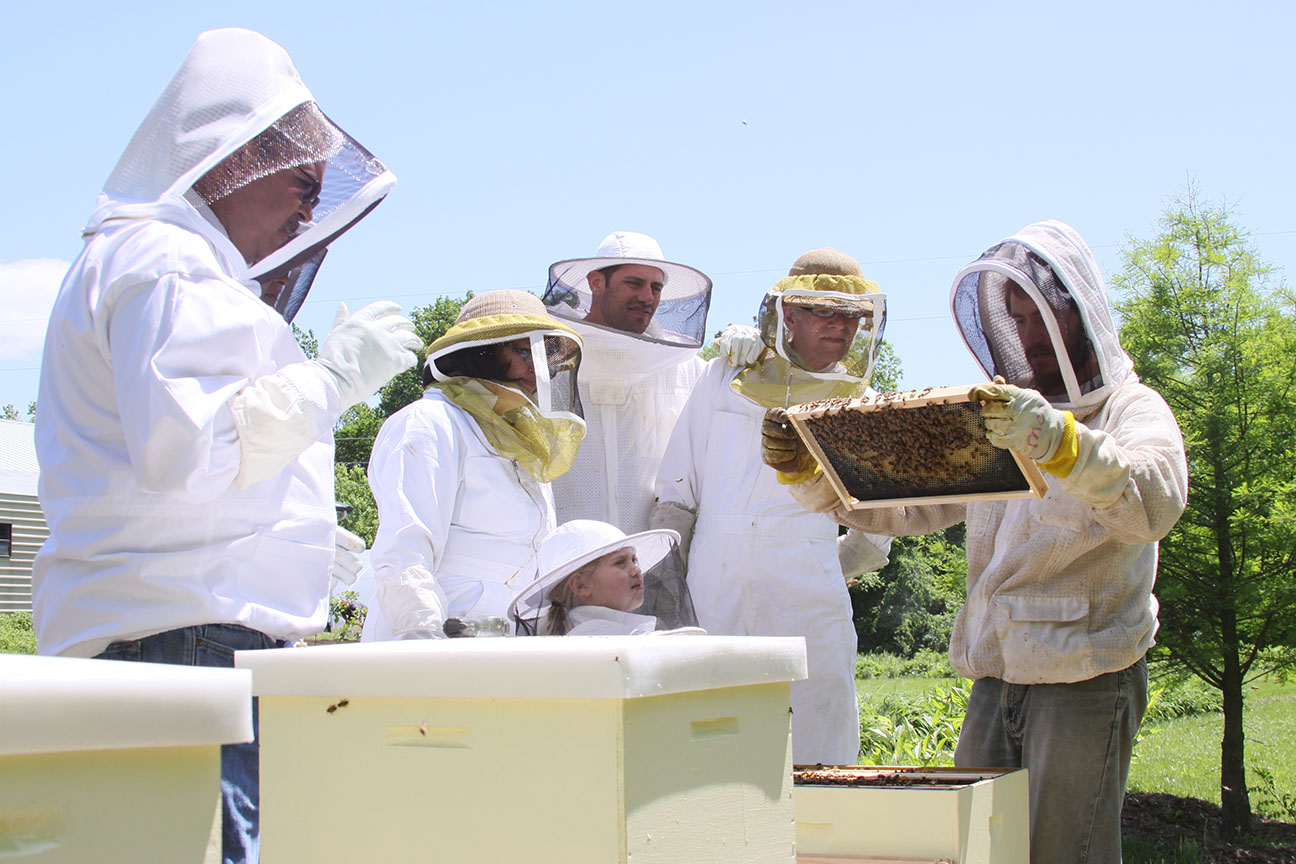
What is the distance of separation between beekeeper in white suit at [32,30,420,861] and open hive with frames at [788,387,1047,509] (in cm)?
127

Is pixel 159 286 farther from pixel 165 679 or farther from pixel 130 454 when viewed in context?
pixel 165 679

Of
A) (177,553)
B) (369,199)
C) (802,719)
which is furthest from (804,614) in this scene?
(177,553)

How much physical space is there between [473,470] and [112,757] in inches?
93.5

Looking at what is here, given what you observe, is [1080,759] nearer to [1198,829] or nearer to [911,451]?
[911,451]

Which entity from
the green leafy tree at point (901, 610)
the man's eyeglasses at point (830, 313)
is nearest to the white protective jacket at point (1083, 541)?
the man's eyeglasses at point (830, 313)

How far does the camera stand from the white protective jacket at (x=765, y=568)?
4.04 m

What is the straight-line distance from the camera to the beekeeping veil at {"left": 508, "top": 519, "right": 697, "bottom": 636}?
10.8ft

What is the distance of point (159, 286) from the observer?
7.35 ft

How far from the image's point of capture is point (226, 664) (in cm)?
222

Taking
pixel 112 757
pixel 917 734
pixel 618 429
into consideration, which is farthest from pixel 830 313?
pixel 917 734

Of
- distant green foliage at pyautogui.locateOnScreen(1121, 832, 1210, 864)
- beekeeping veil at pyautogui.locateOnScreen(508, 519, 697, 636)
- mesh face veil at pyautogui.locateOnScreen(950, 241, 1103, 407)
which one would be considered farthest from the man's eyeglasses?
distant green foliage at pyautogui.locateOnScreen(1121, 832, 1210, 864)

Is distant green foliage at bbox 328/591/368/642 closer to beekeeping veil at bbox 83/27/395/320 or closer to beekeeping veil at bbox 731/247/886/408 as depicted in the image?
beekeeping veil at bbox 731/247/886/408

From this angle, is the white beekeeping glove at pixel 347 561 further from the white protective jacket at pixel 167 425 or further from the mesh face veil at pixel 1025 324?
the mesh face veil at pixel 1025 324

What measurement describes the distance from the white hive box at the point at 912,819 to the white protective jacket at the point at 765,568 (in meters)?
1.33
